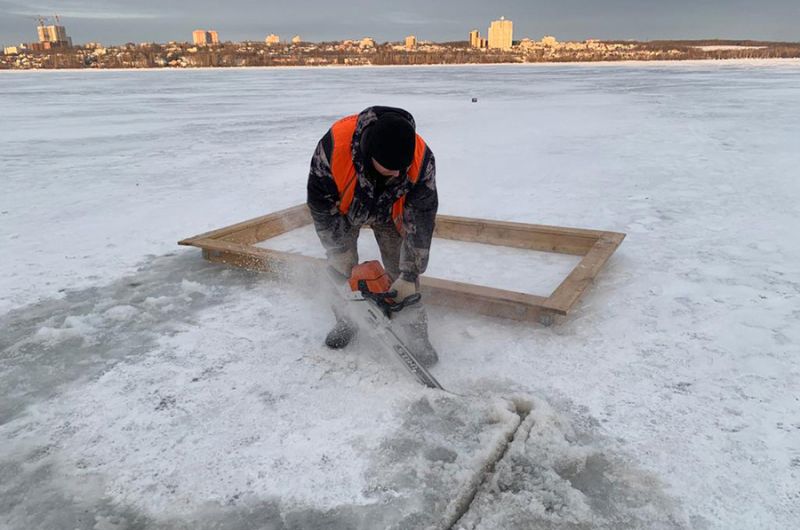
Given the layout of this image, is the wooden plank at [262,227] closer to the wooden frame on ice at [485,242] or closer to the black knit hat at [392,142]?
the wooden frame on ice at [485,242]

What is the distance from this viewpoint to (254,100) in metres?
19.2

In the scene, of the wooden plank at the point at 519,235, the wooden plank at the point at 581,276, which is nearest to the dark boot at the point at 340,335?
the wooden plank at the point at 581,276

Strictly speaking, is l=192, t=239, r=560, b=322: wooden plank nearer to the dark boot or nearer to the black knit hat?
the dark boot

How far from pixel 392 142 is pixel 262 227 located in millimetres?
2929

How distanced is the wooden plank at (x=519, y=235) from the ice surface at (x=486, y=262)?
5cm

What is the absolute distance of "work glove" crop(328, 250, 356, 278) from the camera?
9.80 feet

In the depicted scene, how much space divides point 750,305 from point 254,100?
723 inches

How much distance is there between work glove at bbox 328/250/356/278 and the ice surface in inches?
48.4

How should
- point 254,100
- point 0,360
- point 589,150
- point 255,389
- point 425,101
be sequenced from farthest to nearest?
point 254,100 → point 425,101 → point 589,150 → point 0,360 → point 255,389

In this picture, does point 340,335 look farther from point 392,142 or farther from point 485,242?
point 485,242

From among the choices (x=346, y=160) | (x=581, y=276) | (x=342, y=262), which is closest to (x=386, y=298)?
(x=342, y=262)

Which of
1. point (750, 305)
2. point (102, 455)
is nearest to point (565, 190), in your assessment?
point (750, 305)

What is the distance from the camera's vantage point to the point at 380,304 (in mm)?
2729

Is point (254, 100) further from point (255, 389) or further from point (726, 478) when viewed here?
point (726, 478)
